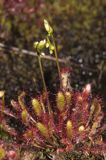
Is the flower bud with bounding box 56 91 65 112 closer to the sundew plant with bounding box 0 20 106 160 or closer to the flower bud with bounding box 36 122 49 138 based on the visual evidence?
the sundew plant with bounding box 0 20 106 160

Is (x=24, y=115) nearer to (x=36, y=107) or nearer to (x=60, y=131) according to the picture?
(x=36, y=107)

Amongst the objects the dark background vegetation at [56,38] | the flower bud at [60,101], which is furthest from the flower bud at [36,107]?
the dark background vegetation at [56,38]

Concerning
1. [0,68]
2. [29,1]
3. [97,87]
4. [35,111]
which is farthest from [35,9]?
[35,111]

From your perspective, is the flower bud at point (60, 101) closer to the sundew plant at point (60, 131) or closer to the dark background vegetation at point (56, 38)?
the sundew plant at point (60, 131)

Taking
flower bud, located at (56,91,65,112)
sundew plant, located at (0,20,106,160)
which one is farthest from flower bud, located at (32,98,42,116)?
flower bud, located at (56,91,65,112)

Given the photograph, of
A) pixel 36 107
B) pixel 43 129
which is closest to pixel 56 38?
pixel 36 107

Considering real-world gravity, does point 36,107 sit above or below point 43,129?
above

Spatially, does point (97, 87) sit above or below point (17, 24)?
below

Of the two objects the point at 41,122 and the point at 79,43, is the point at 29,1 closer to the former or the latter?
the point at 79,43
